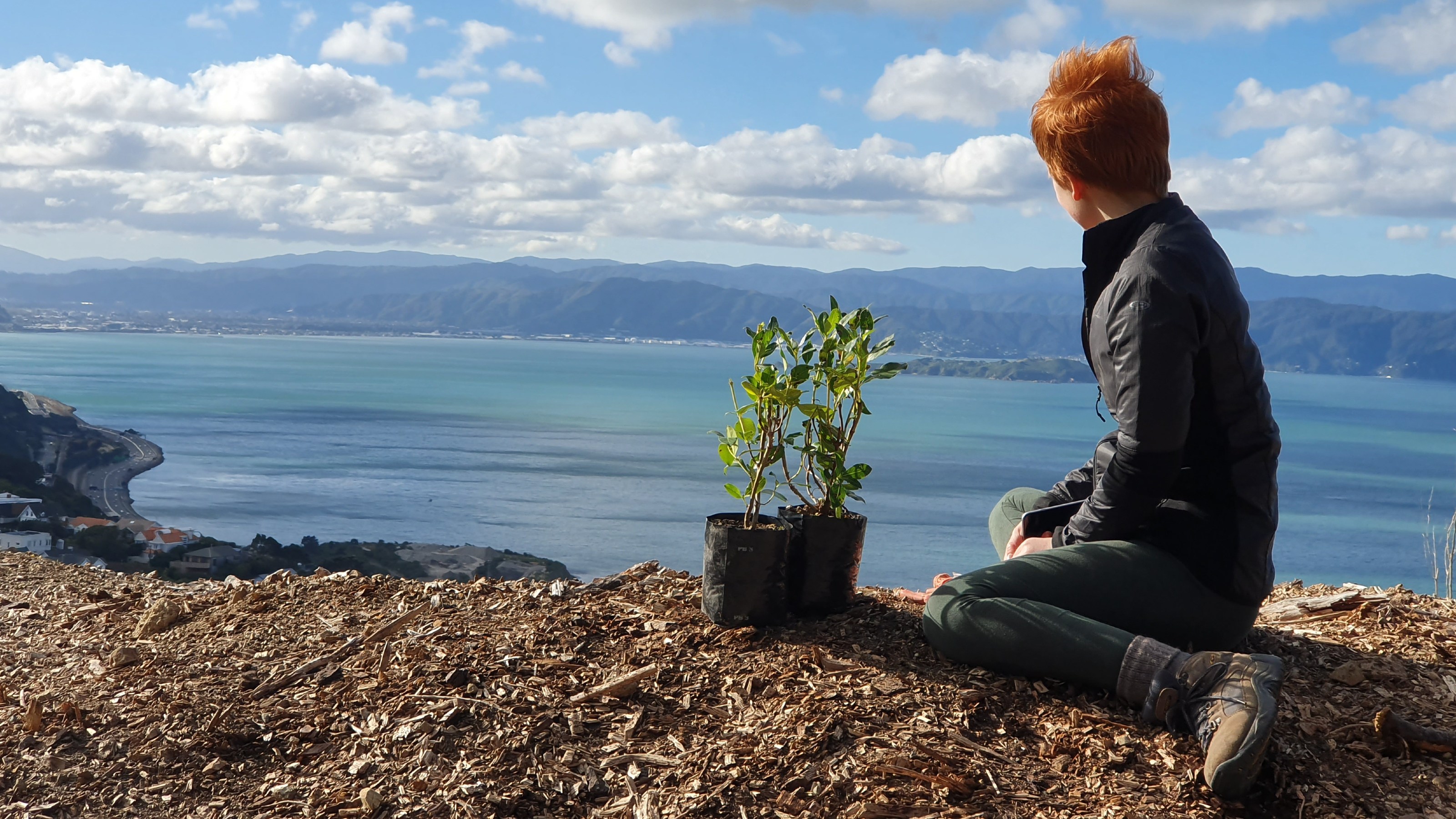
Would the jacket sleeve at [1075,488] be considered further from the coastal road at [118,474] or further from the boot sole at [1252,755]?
the coastal road at [118,474]

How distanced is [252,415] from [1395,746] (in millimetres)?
130537

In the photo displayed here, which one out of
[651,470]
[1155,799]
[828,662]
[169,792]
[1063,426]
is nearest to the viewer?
→ [1155,799]

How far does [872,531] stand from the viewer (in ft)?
183

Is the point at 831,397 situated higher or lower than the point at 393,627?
higher

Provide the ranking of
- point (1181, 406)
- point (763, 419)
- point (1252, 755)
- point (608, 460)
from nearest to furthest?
point (1252, 755) → point (1181, 406) → point (763, 419) → point (608, 460)

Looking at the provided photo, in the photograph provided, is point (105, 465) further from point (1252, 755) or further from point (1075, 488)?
point (1252, 755)

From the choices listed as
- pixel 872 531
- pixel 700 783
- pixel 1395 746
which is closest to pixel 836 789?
pixel 700 783

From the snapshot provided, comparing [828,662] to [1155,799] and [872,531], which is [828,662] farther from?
[872,531]

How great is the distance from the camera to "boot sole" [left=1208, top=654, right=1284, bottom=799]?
2203 millimetres

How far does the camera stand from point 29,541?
89.1 feet

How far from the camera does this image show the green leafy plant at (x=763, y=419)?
10.2 feet

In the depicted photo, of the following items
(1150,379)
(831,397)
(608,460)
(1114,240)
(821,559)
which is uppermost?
(1114,240)

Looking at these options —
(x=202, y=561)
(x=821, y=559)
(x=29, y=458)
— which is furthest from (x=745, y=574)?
(x=29, y=458)

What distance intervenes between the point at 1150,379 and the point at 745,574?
1.34 m
